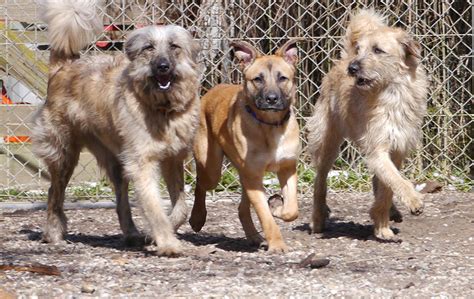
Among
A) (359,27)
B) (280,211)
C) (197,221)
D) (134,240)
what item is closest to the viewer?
(280,211)

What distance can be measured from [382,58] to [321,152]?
98cm

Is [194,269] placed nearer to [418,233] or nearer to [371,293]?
[371,293]

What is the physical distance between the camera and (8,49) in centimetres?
888

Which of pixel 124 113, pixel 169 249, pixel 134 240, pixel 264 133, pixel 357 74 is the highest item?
pixel 357 74

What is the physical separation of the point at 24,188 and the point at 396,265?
4161 mm

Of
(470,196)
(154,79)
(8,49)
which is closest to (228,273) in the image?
(154,79)

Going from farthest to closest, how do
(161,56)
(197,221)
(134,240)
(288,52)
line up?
(197,221)
(134,240)
(288,52)
(161,56)

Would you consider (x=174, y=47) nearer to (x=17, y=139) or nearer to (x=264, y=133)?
(x=264, y=133)

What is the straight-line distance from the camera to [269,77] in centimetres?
634

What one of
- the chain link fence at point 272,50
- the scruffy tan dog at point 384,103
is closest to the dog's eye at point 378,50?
the scruffy tan dog at point 384,103

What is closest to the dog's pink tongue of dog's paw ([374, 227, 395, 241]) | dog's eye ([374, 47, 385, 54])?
dog's eye ([374, 47, 385, 54])

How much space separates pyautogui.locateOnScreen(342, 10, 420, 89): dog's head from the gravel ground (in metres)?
1.07

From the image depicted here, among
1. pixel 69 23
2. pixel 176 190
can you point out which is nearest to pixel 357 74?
pixel 176 190

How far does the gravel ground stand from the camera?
17.0ft
